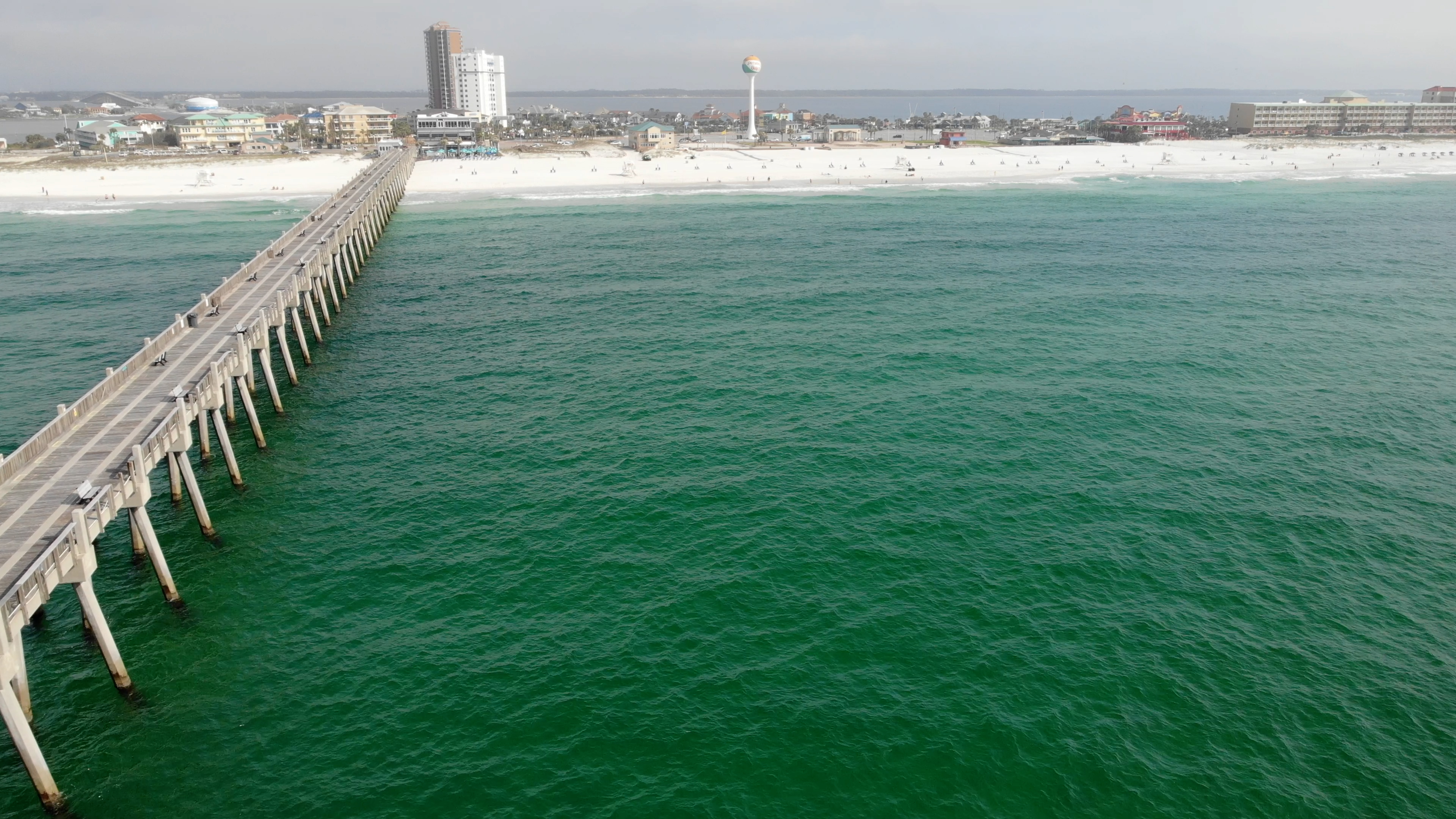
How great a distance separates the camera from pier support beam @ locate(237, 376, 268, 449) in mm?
41750

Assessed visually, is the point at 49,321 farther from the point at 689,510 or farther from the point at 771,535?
the point at 771,535

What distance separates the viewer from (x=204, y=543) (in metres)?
33.6

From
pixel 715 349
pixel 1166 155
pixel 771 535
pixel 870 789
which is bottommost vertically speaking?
pixel 870 789

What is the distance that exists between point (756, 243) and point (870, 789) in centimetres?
A: 7577

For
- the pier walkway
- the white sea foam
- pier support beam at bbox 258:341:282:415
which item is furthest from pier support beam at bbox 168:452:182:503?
the white sea foam

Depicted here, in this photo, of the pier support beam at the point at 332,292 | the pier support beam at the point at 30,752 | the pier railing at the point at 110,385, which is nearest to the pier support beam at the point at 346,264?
the pier support beam at the point at 332,292

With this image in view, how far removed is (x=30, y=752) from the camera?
20.9 meters

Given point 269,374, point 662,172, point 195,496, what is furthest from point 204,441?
point 662,172

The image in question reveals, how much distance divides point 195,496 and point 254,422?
9.44 metres

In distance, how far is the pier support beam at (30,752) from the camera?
20.3m

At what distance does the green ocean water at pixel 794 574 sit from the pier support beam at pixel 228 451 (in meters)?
0.83

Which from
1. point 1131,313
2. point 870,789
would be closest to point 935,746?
point 870,789

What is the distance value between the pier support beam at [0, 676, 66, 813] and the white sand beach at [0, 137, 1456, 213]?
117 metres

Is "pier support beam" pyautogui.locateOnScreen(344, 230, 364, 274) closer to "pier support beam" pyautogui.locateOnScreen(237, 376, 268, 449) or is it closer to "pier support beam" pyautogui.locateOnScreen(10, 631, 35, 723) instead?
"pier support beam" pyautogui.locateOnScreen(237, 376, 268, 449)
